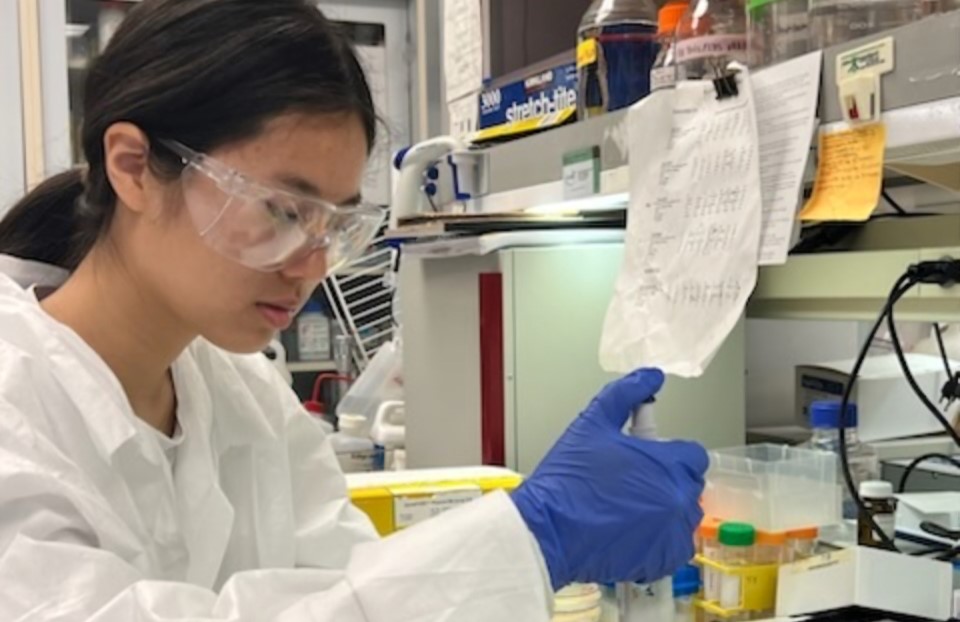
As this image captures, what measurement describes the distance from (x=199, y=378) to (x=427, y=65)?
78.9 inches

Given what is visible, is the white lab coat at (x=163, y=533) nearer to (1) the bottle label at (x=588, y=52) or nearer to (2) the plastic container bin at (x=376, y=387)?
(1) the bottle label at (x=588, y=52)

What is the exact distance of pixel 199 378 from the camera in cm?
120

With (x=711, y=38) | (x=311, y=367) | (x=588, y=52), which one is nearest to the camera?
(x=711, y=38)

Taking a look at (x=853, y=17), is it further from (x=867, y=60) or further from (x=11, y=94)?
(x=11, y=94)

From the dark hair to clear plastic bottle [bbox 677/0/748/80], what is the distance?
325mm

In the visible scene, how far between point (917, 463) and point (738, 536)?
0.50 metres

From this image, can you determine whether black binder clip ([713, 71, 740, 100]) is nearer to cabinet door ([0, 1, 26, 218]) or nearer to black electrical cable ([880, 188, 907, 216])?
black electrical cable ([880, 188, 907, 216])

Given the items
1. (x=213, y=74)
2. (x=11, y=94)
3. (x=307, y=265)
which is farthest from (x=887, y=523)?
(x=11, y=94)

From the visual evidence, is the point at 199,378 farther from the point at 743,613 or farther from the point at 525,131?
the point at 743,613

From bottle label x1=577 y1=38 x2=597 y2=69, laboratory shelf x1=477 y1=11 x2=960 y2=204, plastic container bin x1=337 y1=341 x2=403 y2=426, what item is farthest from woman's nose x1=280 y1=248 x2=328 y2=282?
plastic container bin x1=337 y1=341 x2=403 y2=426

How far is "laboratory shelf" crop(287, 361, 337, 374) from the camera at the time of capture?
3.19 metres

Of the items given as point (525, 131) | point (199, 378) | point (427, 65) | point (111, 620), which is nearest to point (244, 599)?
point (111, 620)

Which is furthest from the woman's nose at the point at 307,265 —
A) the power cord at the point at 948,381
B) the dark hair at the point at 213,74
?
the power cord at the point at 948,381

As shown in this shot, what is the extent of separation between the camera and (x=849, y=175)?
866 millimetres
